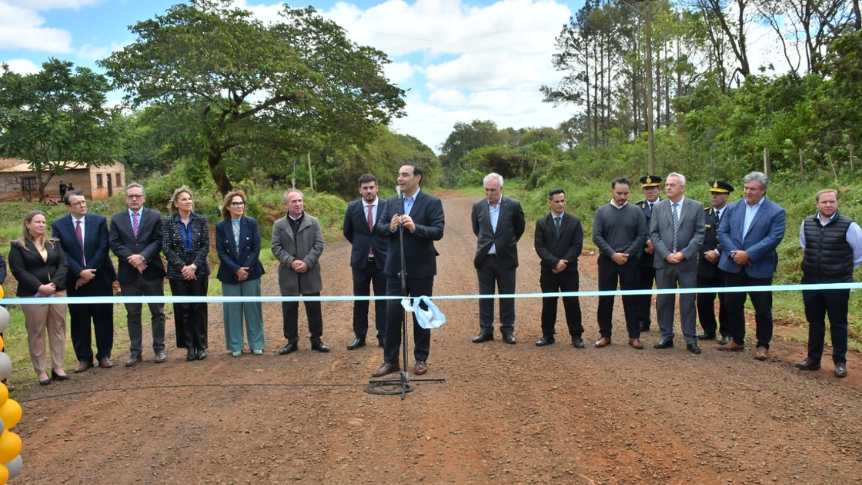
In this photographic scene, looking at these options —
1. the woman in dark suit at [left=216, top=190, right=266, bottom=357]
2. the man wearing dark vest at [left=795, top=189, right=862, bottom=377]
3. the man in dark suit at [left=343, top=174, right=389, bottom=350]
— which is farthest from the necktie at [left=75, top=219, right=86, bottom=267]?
the man wearing dark vest at [left=795, top=189, right=862, bottom=377]

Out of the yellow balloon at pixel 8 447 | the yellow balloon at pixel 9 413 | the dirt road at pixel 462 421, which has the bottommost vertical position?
the dirt road at pixel 462 421

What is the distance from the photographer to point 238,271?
22.7ft

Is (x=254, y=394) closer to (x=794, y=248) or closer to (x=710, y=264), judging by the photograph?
(x=710, y=264)

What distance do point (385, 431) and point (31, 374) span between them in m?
4.39

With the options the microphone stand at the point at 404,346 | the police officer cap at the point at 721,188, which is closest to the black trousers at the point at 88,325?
the microphone stand at the point at 404,346

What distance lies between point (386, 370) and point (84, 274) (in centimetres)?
343

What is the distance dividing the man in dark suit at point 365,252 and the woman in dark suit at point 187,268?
1.65 meters

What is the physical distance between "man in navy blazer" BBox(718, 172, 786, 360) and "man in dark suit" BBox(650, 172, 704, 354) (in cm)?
31

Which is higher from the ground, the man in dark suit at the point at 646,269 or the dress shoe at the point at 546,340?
the man in dark suit at the point at 646,269

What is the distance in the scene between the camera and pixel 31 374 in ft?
21.4

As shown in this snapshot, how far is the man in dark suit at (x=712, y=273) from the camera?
7258 millimetres

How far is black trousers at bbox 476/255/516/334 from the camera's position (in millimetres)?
7148

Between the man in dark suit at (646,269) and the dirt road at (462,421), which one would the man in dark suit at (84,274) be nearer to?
the dirt road at (462,421)

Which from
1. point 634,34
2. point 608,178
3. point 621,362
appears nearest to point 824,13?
point 608,178
